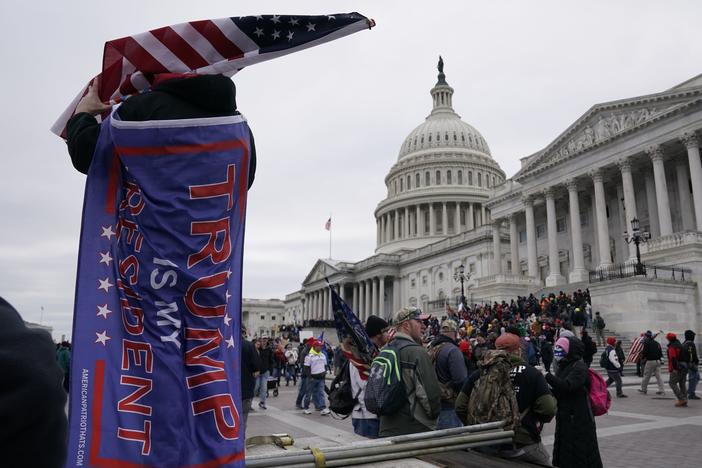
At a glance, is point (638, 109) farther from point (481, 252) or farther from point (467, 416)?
point (467, 416)

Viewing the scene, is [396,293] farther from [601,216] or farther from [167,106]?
[167,106]

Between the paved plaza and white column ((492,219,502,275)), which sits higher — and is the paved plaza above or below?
below

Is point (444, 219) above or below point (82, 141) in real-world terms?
above

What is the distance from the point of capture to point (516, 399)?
17.5 ft

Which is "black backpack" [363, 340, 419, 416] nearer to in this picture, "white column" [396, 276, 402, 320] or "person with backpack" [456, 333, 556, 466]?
"person with backpack" [456, 333, 556, 466]

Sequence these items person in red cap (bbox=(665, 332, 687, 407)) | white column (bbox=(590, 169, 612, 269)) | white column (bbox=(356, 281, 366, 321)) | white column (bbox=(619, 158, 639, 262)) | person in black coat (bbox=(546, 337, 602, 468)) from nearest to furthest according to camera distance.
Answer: person in black coat (bbox=(546, 337, 602, 468)) < person in red cap (bbox=(665, 332, 687, 407)) < white column (bbox=(619, 158, 639, 262)) < white column (bbox=(590, 169, 612, 269)) < white column (bbox=(356, 281, 366, 321))

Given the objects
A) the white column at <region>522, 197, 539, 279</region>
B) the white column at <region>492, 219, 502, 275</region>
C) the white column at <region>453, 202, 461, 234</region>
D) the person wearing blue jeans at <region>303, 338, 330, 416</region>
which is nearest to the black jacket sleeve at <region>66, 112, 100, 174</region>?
the person wearing blue jeans at <region>303, 338, 330, 416</region>

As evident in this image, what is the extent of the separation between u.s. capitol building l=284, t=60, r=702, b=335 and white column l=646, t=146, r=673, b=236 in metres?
0.07

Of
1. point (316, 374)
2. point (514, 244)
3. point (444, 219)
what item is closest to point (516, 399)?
point (316, 374)

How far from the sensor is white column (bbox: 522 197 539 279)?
49.0 m

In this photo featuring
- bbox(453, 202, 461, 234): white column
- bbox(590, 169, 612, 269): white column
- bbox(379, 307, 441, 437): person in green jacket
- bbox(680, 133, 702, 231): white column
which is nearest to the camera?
bbox(379, 307, 441, 437): person in green jacket

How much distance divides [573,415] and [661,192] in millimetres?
36670

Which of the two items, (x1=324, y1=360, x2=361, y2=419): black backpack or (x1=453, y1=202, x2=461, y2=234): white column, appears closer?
(x1=324, y1=360, x2=361, y2=419): black backpack

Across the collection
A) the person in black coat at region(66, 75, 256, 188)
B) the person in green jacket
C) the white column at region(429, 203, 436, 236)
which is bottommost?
the person in green jacket
